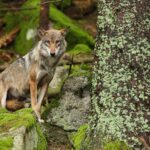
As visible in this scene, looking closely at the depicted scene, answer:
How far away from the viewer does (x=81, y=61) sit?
40.1ft

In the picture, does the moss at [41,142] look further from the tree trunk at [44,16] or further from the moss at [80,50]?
the tree trunk at [44,16]

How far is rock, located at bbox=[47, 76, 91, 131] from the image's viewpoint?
28.1 ft

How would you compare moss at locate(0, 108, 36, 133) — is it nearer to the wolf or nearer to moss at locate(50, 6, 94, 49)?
the wolf

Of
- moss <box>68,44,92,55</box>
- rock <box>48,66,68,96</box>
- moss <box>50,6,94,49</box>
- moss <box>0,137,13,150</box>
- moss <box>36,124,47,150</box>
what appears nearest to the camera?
moss <box>0,137,13,150</box>

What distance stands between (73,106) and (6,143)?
309 cm

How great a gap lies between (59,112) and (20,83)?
233 centimetres

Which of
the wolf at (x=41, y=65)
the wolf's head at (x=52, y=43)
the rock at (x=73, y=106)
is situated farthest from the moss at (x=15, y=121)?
the wolf's head at (x=52, y=43)

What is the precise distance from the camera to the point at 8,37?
1683 cm

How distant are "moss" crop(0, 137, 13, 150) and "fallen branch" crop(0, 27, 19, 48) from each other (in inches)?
405

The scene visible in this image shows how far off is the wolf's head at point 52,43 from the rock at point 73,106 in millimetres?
962

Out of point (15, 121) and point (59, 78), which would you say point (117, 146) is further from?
point (59, 78)

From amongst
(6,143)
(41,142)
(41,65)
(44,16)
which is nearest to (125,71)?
(6,143)

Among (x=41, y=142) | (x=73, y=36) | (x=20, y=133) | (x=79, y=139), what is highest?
(x=20, y=133)

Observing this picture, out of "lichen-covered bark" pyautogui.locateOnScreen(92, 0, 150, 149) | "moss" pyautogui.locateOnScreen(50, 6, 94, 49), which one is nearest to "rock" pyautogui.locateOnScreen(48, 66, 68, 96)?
"moss" pyautogui.locateOnScreen(50, 6, 94, 49)
